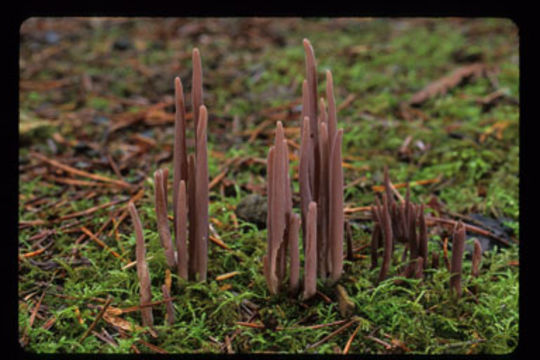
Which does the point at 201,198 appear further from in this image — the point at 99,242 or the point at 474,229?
the point at 474,229

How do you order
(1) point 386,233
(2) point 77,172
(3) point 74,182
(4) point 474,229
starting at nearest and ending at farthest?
(1) point 386,233
(4) point 474,229
(3) point 74,182
(2) point 77,172

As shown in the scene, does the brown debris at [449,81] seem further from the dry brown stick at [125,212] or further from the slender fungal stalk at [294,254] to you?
the slender fungal stalk at [294,254]

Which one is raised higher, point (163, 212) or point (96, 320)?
point (163, 212)

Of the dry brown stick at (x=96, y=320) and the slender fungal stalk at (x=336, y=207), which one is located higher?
the slender fungal stalk at (x=336, y=207)

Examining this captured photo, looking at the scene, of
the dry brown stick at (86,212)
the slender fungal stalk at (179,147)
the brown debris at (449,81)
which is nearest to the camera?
the slender fungal stalk at (179,147)

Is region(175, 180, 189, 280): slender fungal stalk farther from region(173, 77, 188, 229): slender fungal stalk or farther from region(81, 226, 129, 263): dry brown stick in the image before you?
region(81, 226, 129, 263): dry brown stick

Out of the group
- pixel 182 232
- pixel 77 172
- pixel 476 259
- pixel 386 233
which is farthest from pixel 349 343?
pixel 77 172

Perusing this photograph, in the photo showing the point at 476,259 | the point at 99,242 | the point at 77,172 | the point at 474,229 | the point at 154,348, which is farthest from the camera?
the point at 77,172

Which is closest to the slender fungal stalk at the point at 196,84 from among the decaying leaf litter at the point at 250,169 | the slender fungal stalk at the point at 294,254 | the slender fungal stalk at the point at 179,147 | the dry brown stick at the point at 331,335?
the slender fungal stalk at the point at 179,147
